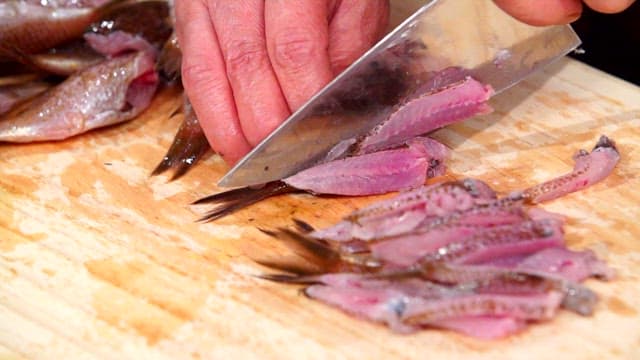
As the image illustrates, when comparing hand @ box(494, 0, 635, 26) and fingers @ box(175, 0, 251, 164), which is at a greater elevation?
hand @ box(494, 0, 635, 26)

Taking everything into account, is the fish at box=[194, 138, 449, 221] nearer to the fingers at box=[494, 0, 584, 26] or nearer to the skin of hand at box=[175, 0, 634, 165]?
the skin of hand at box=[175, 0, 634, 165]

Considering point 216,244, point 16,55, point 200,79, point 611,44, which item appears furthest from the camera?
point 611,44

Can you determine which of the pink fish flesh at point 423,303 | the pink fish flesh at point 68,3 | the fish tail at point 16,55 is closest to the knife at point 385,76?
the pink fish flesh at point 423,303

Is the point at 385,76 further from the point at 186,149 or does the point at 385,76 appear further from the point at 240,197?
the point at 186,149

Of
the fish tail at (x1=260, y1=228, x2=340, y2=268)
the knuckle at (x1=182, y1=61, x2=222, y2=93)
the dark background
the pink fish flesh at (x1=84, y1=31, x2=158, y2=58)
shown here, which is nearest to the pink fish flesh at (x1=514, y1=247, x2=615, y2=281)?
the fish tail at (x1=260, y1=228, x2=340, y2=268)

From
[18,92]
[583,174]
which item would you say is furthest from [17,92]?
[583,174]

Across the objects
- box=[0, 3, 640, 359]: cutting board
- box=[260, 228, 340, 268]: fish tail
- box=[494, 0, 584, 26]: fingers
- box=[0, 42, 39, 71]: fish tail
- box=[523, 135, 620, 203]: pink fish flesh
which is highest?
box=[494, 0, 584, 26]: fingers
